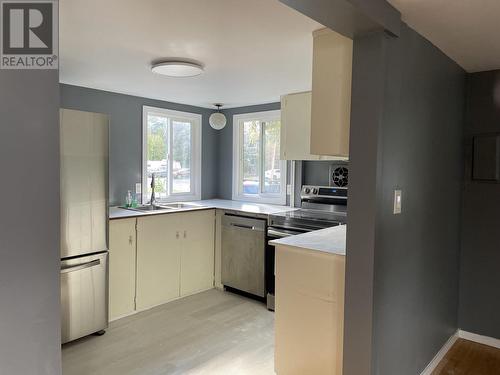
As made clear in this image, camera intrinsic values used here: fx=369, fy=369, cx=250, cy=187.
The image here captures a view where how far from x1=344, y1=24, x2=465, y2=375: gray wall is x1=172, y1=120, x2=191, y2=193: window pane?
3.11m

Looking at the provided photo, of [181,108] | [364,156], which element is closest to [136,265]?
[181,108]


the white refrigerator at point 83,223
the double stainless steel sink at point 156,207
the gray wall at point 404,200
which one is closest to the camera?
the gray wall at point 404,200

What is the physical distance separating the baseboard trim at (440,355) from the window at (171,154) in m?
3.16

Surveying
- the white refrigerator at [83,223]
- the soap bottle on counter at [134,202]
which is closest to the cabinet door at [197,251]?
the soap bottle on counter at [134,202]

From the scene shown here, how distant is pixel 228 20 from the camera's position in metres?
1.97

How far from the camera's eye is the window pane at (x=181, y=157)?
4.64m

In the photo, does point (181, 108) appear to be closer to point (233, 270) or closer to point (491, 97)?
point (233, 270)

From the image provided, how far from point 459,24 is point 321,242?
1.39 meters

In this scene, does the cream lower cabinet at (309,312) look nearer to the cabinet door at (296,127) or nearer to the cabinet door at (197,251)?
the cabinet door at (296,127)

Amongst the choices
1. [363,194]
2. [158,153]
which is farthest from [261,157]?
[363,194]

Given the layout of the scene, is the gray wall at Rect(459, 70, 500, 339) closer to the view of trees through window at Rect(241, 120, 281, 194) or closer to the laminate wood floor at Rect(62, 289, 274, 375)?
the laminate wood floor at Rect(62, 289, 274, 375)

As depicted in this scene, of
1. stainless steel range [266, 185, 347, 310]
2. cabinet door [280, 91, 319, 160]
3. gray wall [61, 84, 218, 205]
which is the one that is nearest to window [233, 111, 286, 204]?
stainless steel range [266, 185, 347, 310]

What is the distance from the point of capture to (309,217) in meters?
3.46

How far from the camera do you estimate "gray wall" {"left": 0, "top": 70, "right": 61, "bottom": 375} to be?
644 mm
